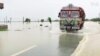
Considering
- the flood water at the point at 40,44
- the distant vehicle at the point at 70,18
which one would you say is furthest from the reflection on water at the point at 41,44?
the distant vehicle at the point at 70,18

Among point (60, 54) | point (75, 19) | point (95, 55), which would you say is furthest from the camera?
point (75, 19)

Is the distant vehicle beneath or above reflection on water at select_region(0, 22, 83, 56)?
above

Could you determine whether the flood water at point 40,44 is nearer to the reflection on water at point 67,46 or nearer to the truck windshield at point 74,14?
the reflection on water at point 67,46

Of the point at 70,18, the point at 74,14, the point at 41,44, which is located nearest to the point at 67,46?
the point at 41,44

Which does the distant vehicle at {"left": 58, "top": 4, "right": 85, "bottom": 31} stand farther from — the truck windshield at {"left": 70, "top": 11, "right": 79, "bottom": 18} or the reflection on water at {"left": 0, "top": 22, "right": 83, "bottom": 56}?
the reflection on water at {"left": 0, "top": 22, "right": 83, "bottom": 56}

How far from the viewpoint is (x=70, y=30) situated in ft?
128

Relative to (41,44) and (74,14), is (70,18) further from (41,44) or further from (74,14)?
(41,44)

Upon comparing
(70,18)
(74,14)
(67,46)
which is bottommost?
(67,46)

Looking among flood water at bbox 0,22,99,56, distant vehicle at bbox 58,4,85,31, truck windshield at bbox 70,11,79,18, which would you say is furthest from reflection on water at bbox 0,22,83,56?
truck windshield at bbox 70,11,79,18

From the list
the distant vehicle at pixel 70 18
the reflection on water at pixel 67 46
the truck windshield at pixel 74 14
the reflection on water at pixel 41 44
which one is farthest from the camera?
the truck windshield at pixel 74 14

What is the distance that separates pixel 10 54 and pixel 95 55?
367cm

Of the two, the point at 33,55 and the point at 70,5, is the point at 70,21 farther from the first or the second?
the point at 33,55

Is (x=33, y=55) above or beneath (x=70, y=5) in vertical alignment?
beneath

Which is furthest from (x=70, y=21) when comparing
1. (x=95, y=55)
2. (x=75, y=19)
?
(x=95, y=55)
